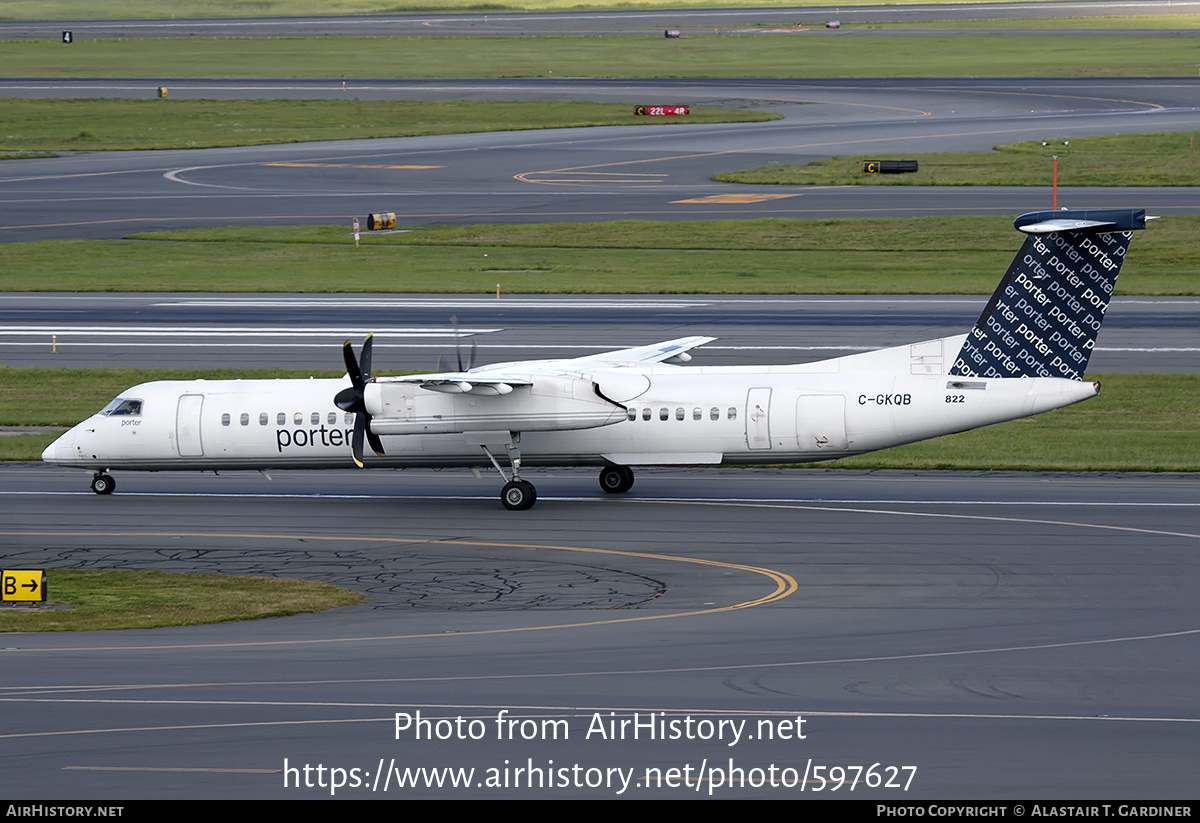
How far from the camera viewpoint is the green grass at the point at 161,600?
23125mm

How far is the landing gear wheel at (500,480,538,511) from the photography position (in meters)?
31.3

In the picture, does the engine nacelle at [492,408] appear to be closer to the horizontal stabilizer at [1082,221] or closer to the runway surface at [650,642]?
the runway surface at [650,642]

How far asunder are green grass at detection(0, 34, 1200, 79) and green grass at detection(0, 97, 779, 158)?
1805 cm

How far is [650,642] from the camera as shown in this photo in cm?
2112

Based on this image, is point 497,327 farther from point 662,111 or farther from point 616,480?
point 662,111

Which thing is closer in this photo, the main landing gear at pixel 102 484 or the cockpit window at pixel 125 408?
the cockpit window at pixel 125 408

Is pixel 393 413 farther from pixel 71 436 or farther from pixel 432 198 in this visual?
pixel 432 198

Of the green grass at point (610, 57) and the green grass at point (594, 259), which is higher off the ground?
the green grass at point (610, 57)

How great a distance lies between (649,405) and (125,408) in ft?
39.8

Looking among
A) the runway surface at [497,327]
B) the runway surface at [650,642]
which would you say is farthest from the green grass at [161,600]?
the runway surface at [497,327]

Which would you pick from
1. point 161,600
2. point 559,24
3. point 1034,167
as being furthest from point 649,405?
point 559,24

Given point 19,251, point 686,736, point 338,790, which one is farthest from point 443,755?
point 19,251

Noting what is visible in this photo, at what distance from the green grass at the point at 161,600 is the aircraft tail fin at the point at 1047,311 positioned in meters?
14.0

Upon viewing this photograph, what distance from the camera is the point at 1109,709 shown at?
17562 mm
